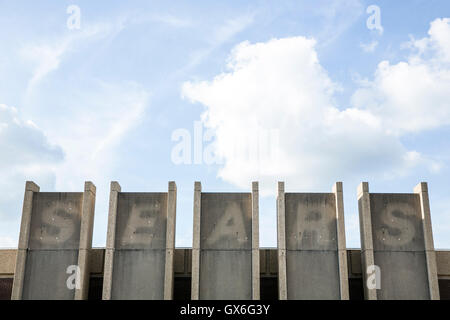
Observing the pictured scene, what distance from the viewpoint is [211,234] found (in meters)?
27.8

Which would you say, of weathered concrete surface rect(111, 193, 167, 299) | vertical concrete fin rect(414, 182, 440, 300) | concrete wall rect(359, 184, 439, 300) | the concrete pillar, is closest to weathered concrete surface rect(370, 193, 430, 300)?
concrete wall rect(359, 184, 439, 300)

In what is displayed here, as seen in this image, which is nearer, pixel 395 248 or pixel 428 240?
pixel 428 240

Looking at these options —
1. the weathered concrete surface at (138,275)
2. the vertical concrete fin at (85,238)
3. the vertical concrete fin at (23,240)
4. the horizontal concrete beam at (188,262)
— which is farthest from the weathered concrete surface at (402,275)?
the vertical concrete fin at (23,240)

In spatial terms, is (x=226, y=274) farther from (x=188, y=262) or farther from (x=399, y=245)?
(x=399, y=245)

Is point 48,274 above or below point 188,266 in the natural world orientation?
below

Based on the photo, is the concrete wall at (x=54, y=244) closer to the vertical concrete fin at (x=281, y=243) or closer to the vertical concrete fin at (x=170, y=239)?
the vertical concrete fin at (x=170, y=239)

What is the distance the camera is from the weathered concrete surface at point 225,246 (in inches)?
1062

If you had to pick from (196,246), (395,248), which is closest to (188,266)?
(196,246)

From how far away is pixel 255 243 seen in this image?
89.8 ft

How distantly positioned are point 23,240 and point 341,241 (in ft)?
50.1

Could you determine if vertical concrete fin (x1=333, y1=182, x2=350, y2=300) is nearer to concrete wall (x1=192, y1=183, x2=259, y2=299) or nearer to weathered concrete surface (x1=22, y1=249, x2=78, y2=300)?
concrete wall (x1=192, y1=183, x2=259, y2=299)

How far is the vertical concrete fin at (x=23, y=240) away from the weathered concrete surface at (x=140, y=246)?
4285 mm
